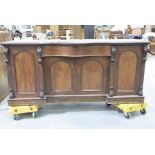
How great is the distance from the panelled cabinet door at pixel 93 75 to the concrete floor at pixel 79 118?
12.4 inches

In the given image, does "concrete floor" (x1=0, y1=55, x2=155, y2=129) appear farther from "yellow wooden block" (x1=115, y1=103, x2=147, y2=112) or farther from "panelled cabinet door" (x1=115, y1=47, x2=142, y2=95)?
→ "panelled cabinet door" (x1=115, y1=47, x2=142, y2=95)

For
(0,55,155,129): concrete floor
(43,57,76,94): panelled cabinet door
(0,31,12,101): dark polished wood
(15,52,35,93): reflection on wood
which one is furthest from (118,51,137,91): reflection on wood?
(0,31,12,101): dark polished wood

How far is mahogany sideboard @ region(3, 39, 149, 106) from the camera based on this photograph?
243cm

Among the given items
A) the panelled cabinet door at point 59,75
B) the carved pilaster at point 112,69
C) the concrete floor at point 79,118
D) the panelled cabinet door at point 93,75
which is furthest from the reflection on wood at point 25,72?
the carved pilaster at point 112,69

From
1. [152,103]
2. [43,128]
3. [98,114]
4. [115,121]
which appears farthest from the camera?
[152,103]

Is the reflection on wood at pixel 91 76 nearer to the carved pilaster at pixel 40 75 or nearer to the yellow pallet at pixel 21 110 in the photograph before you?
the carved pilaster at pixel 40 75

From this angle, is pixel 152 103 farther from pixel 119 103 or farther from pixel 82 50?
pixel 82 50

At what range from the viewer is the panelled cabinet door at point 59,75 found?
8.36ft

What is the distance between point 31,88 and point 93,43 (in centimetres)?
94

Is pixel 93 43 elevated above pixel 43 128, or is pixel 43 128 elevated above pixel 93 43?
pixel 93 43

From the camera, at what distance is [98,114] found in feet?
8.93

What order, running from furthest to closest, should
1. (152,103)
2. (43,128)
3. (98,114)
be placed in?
(152,103) → (98,114) → (43,128)
